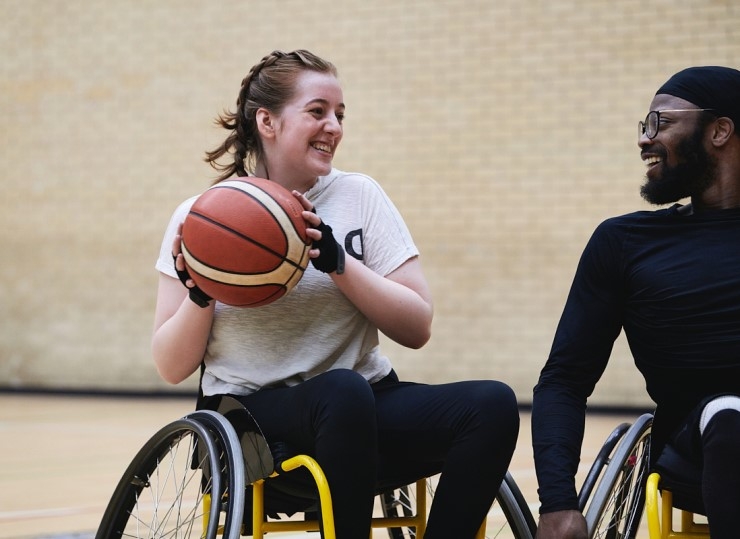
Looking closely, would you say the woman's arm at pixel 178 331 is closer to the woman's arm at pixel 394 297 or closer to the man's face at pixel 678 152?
the woman's arm at pixel 394 297

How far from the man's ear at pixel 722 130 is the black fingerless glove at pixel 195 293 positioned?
97cm

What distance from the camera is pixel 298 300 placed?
222 cm

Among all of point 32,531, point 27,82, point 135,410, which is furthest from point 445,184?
point 32,531

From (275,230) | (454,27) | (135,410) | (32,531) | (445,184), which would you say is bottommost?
(135,410)

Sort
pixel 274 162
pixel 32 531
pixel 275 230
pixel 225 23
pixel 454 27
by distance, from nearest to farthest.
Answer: pixel 275 230 < pixel 274 162 < pixel 32 531 < pixel 454 27 < pixel 225 23

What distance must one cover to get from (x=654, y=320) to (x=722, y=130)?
371 mm

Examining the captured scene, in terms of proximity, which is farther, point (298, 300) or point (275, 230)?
point (298, 300)

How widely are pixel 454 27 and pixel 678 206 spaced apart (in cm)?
513

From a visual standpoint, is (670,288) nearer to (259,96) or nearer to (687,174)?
(687,174)

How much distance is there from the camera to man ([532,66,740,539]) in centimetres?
195

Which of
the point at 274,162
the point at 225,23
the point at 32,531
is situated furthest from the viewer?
the point at 225,23

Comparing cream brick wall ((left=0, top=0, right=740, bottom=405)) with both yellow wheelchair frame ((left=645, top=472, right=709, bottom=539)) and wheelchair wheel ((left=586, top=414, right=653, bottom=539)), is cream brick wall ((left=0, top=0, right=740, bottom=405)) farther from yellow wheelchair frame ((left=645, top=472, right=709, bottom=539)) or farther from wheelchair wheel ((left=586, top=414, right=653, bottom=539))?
yellow wheelchair frame ((left=645, top=472, right=709, bottom=539))

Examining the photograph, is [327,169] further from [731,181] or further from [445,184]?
[445,184]

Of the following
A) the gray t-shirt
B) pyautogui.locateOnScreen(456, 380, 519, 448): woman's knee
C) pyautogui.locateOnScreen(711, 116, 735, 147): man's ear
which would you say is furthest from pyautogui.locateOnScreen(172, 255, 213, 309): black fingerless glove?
pyautogui.locateOnScreen(711, 116, 735, 147): man's ear
